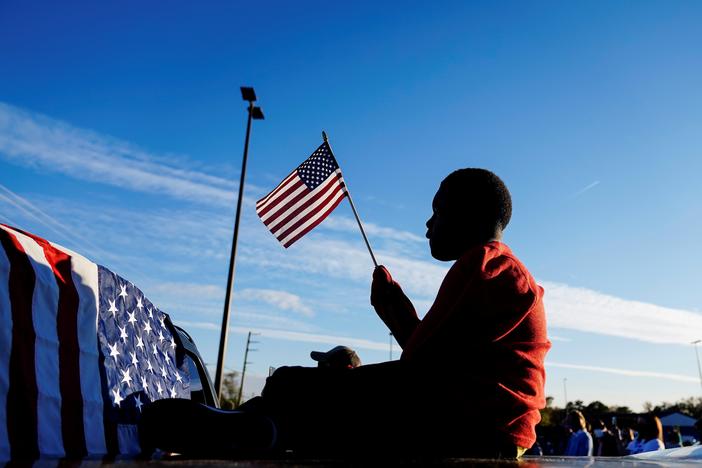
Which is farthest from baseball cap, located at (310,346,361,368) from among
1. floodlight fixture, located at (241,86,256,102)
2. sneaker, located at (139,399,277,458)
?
floodlight fixture, located at (241,86,256,102)

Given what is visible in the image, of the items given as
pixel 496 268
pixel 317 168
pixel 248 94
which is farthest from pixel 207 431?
pixel 248 94

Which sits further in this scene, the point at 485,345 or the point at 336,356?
the point at 336,356

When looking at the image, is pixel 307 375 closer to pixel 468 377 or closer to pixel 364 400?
pixel 364 400

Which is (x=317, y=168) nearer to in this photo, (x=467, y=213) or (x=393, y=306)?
(x=393, y=306)

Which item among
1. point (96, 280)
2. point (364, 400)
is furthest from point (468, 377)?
point (96, 280)

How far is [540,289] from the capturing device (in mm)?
2570

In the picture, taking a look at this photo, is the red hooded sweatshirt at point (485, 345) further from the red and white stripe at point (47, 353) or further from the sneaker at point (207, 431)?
the red and white stripe at point (47, 353)

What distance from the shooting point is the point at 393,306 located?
3199mm

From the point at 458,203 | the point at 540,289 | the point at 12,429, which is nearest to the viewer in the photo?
the point at 12,429

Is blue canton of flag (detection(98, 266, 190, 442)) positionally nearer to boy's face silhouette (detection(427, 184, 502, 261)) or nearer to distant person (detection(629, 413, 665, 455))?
boy's face silhouette (detection(427, 184, 502, 261))

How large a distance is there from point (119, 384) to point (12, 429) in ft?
2.29

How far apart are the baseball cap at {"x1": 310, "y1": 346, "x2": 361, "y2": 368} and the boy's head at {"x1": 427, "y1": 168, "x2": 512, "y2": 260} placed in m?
0.95

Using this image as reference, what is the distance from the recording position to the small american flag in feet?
19.3

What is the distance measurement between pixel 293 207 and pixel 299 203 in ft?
0.25
